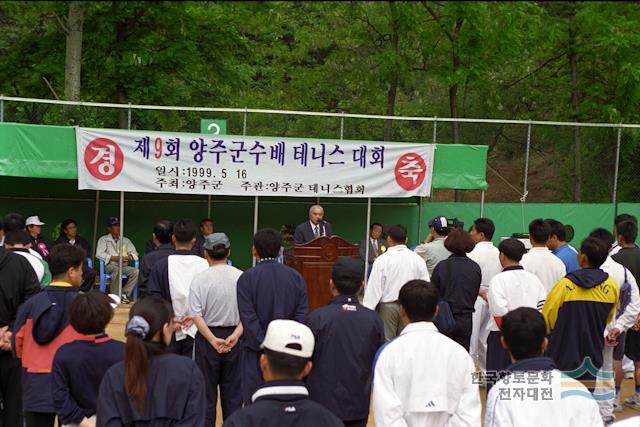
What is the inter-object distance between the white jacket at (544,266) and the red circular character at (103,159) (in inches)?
257

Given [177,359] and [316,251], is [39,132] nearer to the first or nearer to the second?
[316,251]

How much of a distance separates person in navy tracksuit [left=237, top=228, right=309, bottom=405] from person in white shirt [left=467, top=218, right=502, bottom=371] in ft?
9.11

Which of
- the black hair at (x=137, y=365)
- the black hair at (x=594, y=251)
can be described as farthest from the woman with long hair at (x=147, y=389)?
the black hair at (x=594, y=251)

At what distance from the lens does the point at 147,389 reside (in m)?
3.73

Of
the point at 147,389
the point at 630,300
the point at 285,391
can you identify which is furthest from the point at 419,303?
the point at 630,300

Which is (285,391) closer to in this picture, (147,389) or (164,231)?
(147,389)

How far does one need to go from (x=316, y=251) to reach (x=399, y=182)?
6.76 ft

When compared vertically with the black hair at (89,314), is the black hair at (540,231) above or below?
above

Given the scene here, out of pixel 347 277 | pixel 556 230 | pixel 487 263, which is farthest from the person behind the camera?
pixel 487 263

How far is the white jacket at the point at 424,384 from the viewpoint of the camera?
422cm

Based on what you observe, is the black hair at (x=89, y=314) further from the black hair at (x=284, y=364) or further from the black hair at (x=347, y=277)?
the black hair at (x=347, y=277)

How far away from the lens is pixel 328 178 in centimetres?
1272

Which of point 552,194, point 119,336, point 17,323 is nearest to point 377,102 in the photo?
point 552,194

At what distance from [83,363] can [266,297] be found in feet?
6.49
